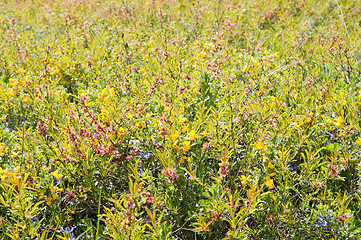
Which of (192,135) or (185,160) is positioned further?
(185,160)

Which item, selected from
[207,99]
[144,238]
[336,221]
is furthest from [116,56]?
[336,221]

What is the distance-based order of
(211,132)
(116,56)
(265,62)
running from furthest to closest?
(116,56), (265,62), (211,132)

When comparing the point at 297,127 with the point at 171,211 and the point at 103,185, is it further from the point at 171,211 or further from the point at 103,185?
the point at 103,185

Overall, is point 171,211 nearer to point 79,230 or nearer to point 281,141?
point 79,230

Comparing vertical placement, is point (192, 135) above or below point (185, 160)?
above

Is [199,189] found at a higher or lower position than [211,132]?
lower

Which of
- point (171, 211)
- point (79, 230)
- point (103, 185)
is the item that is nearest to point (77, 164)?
point (103, 185)

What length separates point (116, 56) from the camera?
3.51m

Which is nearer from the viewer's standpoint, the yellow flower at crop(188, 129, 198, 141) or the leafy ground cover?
the leafy ground cover

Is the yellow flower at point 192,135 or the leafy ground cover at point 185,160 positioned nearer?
the leafy ground cover at point 185,160

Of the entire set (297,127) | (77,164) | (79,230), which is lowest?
(79,230)

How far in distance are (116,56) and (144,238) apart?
2506mm

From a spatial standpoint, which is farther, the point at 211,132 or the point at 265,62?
the point at 265,62

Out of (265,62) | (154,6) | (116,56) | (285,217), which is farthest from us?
(154,6)
